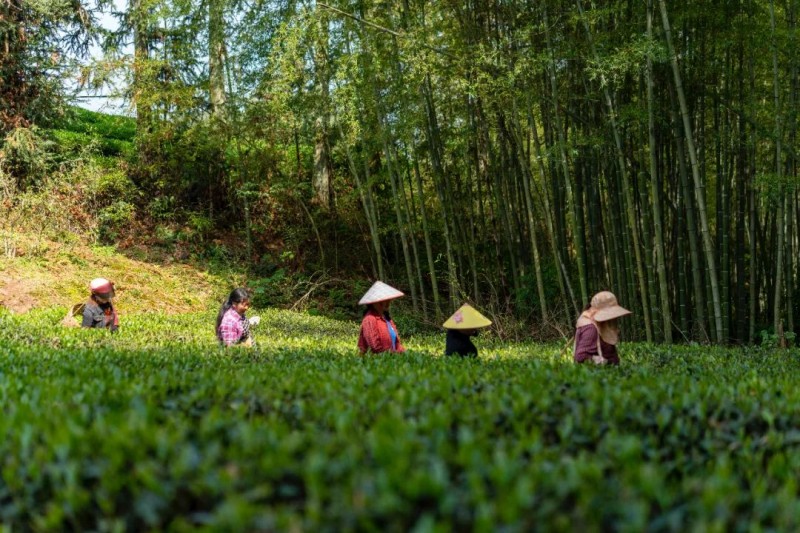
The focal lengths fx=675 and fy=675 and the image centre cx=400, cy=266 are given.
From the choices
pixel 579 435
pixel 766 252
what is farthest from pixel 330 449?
pixel 766 252

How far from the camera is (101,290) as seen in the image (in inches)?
275

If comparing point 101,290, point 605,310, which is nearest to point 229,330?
point 101,290

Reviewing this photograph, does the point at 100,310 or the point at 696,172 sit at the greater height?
the point at 696,172

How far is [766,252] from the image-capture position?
9.95 m

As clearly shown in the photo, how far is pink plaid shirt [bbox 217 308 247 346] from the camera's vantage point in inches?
260

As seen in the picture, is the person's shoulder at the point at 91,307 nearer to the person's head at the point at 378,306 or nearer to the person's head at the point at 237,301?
the person's head at the point at 237,301

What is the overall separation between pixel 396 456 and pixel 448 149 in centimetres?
1126

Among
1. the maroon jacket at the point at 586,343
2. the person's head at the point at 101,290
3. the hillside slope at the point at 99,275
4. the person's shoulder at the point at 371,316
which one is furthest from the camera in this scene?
the hillside slope at the point at 99,275

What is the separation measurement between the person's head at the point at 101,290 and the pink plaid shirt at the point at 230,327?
4.46ft

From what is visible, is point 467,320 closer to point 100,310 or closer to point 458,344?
point 458,344

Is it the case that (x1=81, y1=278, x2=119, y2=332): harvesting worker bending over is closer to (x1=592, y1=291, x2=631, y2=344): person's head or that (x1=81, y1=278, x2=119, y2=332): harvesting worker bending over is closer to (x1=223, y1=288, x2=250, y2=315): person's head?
(x1=223, y1=288, x2=250, y2=315): person's head

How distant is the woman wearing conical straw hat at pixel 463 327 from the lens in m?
5.04

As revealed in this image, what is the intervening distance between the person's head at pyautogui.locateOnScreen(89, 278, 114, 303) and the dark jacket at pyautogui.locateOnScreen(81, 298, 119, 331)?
11 centimetres

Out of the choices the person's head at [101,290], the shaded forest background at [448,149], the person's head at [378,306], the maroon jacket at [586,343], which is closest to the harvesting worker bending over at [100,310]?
the person's head at [101,290]
